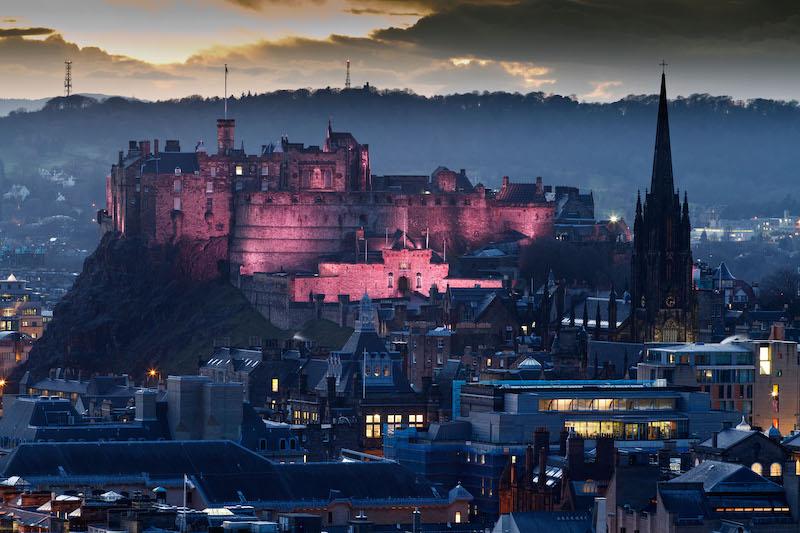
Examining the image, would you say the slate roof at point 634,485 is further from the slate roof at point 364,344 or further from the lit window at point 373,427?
the slate roof at point 364,344

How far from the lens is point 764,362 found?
165125mm

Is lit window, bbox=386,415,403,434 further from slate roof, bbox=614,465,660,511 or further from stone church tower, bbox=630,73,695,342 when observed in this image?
slate roof, bbox=614,465,660,511

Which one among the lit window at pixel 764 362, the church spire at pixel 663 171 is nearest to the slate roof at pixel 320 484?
the lit window at pixel 764 362

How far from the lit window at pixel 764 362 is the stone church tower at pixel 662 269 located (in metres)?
24.0

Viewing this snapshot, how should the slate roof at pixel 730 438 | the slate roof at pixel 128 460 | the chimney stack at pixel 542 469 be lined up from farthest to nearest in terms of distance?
the slate roof at pixel 128 460, the chimney stack at pixel 542 469, the slate roof at pixel 730 438

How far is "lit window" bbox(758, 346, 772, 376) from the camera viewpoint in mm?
164625

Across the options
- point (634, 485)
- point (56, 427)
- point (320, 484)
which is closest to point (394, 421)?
point (56, 427)

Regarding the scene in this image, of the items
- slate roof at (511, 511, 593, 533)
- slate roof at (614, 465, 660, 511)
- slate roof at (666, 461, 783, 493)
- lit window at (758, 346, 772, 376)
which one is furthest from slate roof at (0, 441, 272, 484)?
lit window at (758, 346, 772, 376)

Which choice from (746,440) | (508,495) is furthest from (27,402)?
(746,440)

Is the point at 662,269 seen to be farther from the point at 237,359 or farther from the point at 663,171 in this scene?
the point at 237,359

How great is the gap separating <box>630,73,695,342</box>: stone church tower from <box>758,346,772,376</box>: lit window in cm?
2400

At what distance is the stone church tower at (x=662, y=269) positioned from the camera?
627ft

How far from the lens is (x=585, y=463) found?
128625 millimetres

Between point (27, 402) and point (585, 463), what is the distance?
111ft
